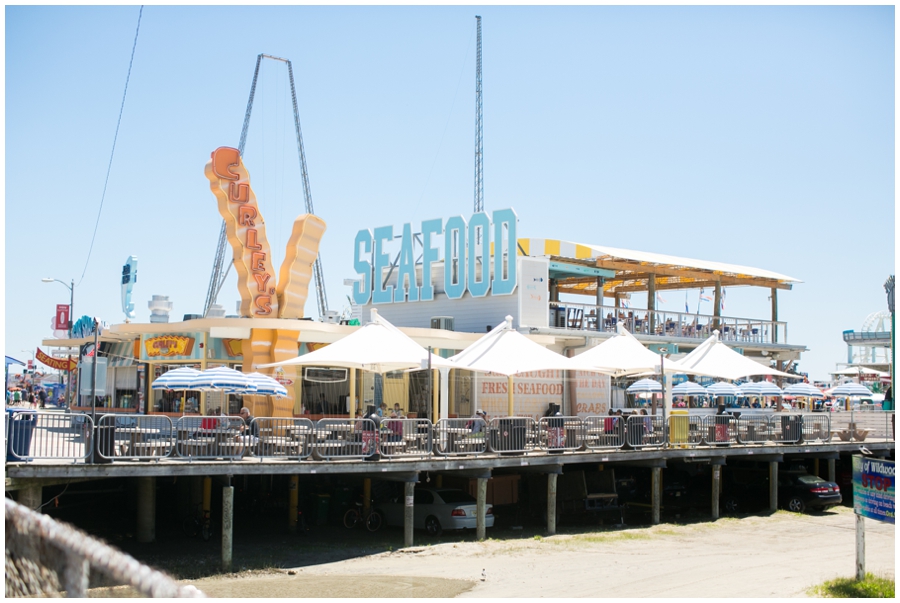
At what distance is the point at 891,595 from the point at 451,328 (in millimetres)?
18754

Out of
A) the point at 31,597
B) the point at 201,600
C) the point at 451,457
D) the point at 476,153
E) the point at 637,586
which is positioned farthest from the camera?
the point at 476,153

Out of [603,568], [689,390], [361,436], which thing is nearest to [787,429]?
[689,390]

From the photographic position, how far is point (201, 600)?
14.4ft

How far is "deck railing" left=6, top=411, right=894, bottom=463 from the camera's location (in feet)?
56.7

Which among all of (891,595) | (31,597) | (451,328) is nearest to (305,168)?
(451,328)

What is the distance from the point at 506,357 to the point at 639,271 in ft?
47.1

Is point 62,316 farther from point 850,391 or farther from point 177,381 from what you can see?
point 850,391

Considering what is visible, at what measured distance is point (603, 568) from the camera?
1930 cm

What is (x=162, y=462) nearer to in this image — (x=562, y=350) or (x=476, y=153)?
(x=562, y=350)

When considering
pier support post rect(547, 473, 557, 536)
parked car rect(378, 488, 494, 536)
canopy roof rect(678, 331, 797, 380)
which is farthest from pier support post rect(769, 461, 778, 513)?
parked car rect(378, 488, 494, 536)

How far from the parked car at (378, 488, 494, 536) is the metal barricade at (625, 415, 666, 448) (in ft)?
15.7

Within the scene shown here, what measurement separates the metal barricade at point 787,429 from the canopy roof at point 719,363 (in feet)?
5.15

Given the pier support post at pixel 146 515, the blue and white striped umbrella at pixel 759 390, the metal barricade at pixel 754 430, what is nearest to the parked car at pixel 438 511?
the pier support post at pixel 146 515

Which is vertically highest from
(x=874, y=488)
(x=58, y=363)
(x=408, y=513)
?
(x=58, y=363)
